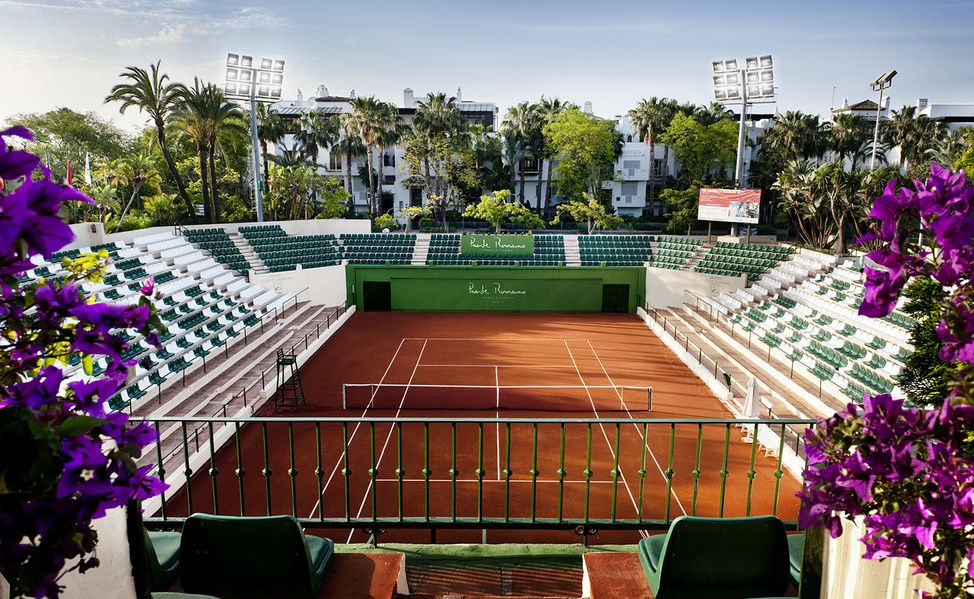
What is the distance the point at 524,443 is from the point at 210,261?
19.3 m

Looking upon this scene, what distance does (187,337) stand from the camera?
18859 mm

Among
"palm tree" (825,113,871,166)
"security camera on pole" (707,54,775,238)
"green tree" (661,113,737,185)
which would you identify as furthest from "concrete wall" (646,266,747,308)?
"palm tree" (825,113,871,166)

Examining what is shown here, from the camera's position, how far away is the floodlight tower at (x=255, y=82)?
3419cm

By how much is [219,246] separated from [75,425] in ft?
101

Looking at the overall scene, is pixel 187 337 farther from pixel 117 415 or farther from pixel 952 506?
pixel 952 506

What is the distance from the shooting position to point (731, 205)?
31.8 meters

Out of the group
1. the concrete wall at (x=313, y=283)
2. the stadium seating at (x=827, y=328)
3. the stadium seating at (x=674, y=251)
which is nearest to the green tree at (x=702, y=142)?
the stadium seating at (x=674, y=251)

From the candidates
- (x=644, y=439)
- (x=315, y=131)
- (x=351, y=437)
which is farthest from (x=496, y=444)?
(x=315, y=131)

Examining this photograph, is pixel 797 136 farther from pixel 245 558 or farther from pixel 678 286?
pixel 245 558

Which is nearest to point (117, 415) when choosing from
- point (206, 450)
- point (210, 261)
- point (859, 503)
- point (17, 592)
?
point (17, 592)

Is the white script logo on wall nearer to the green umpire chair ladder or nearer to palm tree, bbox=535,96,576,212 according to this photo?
the green umpire chair ladder

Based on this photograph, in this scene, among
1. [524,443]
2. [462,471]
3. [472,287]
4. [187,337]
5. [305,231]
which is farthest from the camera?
[305,231]

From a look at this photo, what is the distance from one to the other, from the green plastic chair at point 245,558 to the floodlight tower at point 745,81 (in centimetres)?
3446

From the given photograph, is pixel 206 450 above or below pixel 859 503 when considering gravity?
below
